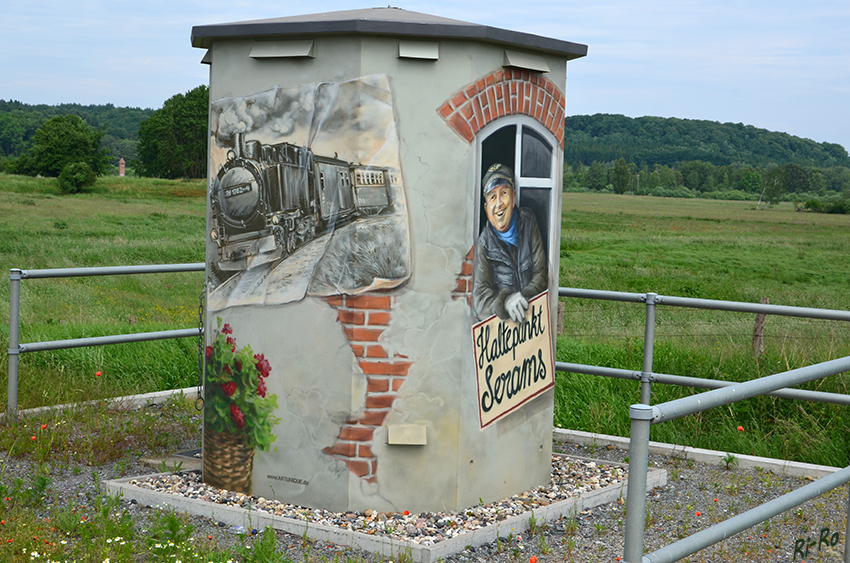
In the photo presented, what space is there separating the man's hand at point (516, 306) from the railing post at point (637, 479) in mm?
2729

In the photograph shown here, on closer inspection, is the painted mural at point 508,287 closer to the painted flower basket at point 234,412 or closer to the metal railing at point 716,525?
the painted flower basket at point 234,412

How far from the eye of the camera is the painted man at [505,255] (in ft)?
15.9

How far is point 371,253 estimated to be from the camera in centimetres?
462

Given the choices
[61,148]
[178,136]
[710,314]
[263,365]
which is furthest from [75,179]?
[263,365]

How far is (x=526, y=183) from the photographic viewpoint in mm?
5055

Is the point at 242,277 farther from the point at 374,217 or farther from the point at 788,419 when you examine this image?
the point at 788,419

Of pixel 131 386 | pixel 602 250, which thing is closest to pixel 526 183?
pixel 131 386

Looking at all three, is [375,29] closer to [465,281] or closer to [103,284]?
[465,281]

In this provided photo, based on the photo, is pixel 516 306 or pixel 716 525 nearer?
pixel 716 525

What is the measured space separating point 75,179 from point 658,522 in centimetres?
5373

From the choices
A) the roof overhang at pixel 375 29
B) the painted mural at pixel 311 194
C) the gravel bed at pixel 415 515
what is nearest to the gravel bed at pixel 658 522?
the gravel bed at pixel 415 515

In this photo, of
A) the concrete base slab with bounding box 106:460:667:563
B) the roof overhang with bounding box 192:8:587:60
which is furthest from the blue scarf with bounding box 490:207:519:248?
the concrete base slab with bounding box 106:460:667:563

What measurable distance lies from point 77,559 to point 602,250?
1444 inches

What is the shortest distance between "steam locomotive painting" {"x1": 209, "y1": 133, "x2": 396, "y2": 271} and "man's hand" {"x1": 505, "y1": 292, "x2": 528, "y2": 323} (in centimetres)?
96
